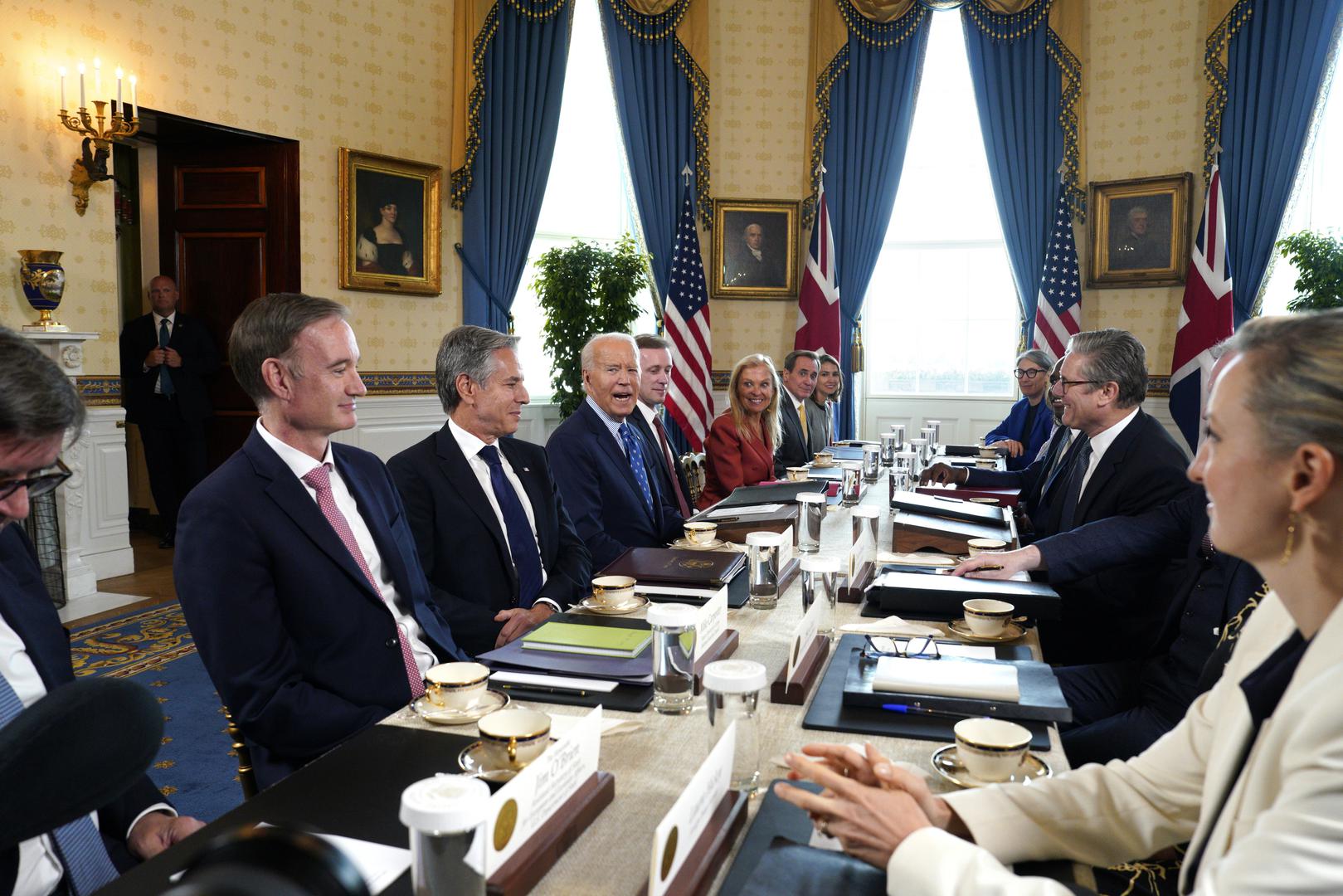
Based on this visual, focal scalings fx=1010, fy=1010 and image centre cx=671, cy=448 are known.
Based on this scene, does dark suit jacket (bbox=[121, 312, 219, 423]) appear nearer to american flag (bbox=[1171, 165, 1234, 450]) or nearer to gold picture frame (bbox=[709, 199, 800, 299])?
gold picture frame (bbox=[709, 199, 800, 299])

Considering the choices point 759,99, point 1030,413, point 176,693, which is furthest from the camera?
point 759,99

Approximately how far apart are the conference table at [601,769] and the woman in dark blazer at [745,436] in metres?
3.41

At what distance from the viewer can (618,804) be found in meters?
1.33

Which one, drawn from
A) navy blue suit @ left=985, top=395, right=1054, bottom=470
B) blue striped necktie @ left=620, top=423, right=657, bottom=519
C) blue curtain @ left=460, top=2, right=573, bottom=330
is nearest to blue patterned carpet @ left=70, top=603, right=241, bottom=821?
blue striped necktie @ left=620, top=423, right=657, bottom=519

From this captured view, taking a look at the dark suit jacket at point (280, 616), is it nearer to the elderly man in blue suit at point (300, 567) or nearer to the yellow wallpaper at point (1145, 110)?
the elderly man in blue suit at point (300, 567)

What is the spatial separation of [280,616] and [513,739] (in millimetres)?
884

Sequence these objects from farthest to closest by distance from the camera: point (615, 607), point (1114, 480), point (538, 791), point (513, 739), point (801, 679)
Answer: point (1114, 480)
point (615, 607)
point (801, 679)
point (513, 739)
point (538, 791)

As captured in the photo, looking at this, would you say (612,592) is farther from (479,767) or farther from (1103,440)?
(1103,440)

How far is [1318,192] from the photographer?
7805 millimetres

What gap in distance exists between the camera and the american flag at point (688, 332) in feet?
28.4

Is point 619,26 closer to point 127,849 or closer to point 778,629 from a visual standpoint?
point 778,629

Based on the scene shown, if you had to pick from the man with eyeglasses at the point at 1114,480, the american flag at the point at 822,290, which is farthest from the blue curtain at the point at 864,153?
the man with eyeglasses at the point at 1114,480

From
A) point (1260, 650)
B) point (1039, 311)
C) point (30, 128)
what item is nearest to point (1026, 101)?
point (1039, 311)

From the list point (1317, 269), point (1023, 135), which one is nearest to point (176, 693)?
point (1317, 269)
